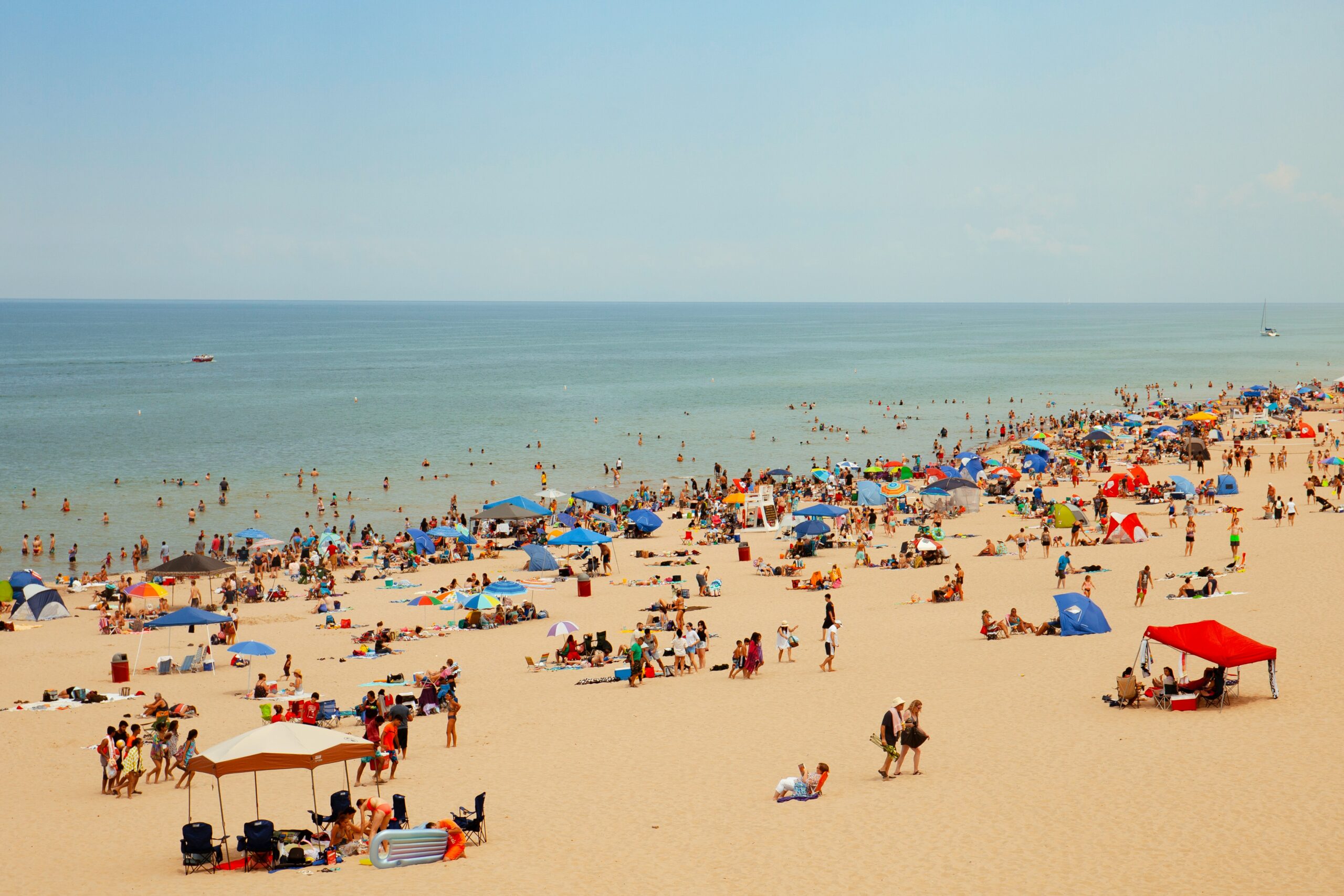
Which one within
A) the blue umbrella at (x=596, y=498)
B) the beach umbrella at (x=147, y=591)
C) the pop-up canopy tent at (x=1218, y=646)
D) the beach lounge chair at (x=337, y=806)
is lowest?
the blue umbrella at (x=596, y=498)

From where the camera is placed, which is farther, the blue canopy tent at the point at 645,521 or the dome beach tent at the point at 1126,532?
the blue canopy tent at the point at 645,521

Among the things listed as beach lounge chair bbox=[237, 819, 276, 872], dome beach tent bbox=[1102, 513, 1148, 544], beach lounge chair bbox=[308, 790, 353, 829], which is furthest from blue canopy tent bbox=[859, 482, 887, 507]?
beach lounge chair bbox=[237, 819, 276, 872]

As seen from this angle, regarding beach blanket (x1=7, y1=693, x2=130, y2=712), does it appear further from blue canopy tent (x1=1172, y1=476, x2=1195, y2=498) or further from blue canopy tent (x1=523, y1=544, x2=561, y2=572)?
blue canopy tent (x1=1172, y1=476, x2=1195, y2=498)

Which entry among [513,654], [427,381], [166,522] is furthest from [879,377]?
[513,654]

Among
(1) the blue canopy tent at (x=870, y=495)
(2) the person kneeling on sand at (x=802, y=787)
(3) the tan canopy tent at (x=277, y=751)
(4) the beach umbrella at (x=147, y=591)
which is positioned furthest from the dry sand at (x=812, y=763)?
(1) the blue canopy tent at (x=870, y=495)

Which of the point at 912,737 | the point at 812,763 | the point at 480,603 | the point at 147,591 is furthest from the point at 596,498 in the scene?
the point at 912,737

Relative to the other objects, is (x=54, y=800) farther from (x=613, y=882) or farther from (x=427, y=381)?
(x=427, y=381)

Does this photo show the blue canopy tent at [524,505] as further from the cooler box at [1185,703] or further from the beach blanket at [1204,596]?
the cooler box at [1185,703]
